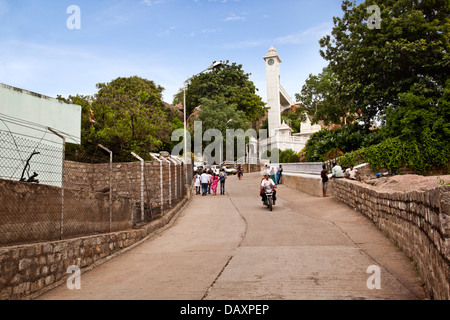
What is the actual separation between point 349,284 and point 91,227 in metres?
5.42

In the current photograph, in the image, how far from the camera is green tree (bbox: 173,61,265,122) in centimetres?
6028

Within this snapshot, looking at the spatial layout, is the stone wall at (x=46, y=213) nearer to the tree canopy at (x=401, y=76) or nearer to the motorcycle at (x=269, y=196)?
the motorcycle at (x=269, y=196)

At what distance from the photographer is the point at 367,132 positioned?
2844 cm

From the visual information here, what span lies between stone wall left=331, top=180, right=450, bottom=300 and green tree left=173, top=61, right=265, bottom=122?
49036mm

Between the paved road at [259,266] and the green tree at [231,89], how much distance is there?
157 feet

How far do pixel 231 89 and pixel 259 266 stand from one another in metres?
55.4

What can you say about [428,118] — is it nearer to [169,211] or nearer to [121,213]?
[169,211]

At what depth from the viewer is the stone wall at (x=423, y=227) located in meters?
4.16

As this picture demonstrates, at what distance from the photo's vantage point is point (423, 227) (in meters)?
5.71

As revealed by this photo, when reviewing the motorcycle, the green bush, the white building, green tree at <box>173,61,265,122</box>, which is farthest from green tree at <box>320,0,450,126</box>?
green tree at <box>173,61,265,122</box>

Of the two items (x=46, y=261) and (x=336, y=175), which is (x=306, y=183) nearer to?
(x=336, y=175)

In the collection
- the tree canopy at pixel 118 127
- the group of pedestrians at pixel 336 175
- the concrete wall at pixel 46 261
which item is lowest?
the concrete wall at pixel 46 261

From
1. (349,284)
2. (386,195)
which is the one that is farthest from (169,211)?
(349,284)

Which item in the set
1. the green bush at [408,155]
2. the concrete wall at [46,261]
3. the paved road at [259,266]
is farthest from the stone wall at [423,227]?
the green bush at [408,155]
